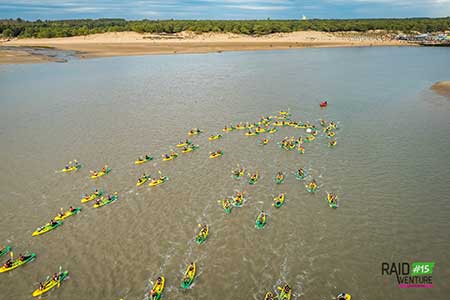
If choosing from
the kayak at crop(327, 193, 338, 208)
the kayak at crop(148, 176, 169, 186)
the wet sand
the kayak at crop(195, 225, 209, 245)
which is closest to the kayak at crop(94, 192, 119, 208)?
the kayak at crop(148, 176, 169, 186)

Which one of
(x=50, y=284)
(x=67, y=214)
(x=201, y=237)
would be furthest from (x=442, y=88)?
(x=50, y=284)

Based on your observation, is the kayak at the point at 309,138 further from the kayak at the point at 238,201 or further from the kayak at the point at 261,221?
the kayak at the point at 261,221

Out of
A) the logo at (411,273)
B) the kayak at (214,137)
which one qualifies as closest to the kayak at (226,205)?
the logo at (411,273)

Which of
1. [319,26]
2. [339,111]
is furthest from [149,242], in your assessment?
[319,26]

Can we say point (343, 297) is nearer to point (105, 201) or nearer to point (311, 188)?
point (311, 188)

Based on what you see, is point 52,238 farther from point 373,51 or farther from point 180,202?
point 373,51
